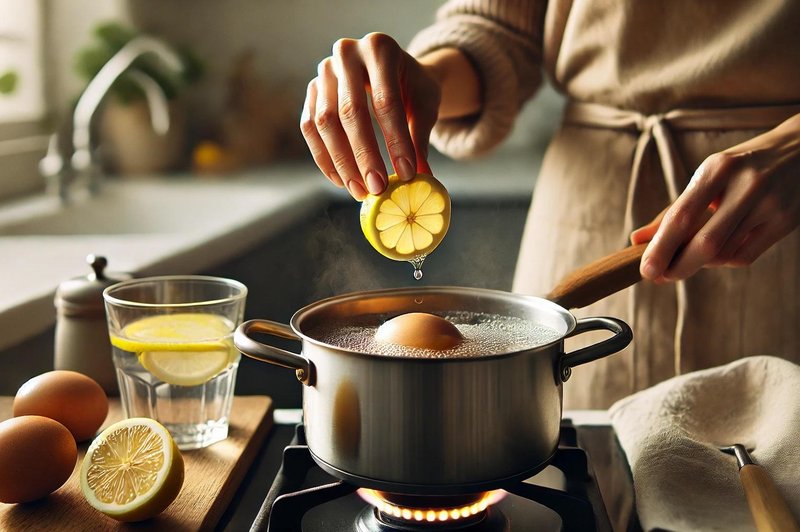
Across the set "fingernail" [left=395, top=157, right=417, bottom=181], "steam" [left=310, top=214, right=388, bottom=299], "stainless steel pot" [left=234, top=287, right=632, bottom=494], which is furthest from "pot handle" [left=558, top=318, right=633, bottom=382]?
"steam" [left=310, top=214, right=388, bottom=299]

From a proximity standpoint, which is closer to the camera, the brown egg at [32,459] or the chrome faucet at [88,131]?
the brown egg at [32,459]

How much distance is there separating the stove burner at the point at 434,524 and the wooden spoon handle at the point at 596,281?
0.22 meters

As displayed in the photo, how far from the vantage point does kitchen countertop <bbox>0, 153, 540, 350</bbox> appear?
4.36 feet

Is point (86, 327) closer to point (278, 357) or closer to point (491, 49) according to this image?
point (278, 357)

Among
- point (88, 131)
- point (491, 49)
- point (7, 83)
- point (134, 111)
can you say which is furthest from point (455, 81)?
point (134, 111)

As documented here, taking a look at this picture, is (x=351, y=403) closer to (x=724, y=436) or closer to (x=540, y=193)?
(x=724, y=436)

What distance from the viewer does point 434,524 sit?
71 centimetres

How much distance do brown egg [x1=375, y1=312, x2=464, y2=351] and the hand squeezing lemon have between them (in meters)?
0.14

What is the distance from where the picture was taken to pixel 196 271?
5.49 ft

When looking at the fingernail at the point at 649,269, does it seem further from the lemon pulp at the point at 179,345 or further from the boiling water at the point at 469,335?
the lemon pulp at the point at 179,345

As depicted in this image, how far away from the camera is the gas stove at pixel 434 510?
0.70m

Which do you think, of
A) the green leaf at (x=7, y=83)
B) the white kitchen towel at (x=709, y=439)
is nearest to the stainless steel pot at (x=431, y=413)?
the white kitchen towel at (x=709, y=439)

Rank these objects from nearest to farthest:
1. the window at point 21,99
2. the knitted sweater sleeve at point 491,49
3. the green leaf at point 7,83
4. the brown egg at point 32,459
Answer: the brown egg at point 32,459 < the knitted sweater sleeve at point 491,49 < the green leaf at point 7,83 < the window at point 21,99

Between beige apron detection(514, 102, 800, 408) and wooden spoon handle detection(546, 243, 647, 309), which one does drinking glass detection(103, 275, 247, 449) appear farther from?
beige apron detection(514, 102, 800, 408)
